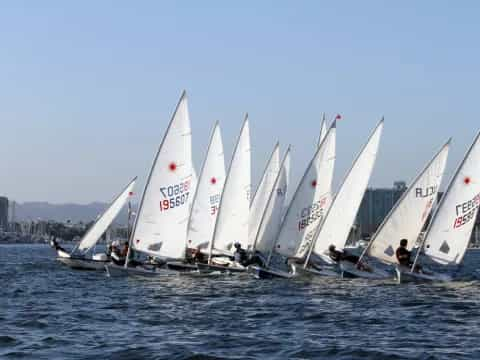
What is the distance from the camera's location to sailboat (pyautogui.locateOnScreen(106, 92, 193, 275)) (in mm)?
44438

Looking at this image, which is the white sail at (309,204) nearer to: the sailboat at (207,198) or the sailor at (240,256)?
the sailor at (240,256)

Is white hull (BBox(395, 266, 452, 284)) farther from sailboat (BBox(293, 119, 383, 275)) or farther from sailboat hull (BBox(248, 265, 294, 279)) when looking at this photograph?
sailboat hull (BBox(248, 265, 294, 279))

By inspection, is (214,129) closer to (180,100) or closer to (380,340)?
(180,100)

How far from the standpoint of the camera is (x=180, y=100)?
44656 millimetres

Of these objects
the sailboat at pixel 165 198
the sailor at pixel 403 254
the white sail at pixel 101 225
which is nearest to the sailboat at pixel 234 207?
the sailboat at pixel 165 198

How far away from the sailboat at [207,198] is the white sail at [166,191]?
5.39m

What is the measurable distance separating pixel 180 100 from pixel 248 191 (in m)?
8.84

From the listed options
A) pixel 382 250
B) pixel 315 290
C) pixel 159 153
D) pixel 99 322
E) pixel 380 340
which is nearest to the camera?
pixel 380 340

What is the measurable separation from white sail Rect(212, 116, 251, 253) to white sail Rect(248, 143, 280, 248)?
842cm

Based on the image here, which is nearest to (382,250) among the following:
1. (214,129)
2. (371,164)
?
(371,164)

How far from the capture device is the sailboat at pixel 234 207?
4981 cm

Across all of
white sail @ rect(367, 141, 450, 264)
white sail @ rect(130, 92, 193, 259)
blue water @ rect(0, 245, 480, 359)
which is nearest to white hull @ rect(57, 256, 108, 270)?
white sail @ rect(130, 92, 193, 259)

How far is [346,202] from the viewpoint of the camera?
149ft

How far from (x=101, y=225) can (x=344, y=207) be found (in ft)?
58.6
